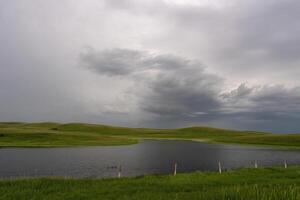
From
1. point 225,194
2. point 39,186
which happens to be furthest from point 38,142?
point 225,194

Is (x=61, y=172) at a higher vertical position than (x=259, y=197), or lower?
lower

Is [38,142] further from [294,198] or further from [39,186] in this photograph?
[294,198]

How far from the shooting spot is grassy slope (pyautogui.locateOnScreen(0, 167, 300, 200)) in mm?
19036

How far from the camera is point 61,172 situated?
170 ft

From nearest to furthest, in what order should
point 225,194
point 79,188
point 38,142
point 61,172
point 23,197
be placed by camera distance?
point 225,194 → point 23,197 → point 79,188 → point 61,172 → point 38,142

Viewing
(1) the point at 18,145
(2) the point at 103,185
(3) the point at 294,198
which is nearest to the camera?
(3) the point at 294,198

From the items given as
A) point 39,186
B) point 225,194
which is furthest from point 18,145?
point 225,194

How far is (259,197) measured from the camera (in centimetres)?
1750

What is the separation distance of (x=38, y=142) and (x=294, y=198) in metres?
115

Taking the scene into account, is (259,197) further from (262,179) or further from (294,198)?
(262,179)

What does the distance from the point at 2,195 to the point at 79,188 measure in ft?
18.4

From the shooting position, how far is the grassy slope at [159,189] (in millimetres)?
19036

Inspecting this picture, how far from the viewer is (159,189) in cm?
2584

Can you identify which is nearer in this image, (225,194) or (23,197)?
(225,194)
